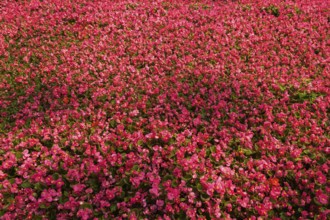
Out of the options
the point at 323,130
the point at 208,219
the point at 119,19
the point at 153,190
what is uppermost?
the point at 119,19

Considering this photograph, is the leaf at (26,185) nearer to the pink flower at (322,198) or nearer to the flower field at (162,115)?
the flower field at (162,115)

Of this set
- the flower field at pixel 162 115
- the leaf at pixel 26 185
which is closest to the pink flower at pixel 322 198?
the flower field at pixel 162 115

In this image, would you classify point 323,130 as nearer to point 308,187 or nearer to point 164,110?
point 308,187

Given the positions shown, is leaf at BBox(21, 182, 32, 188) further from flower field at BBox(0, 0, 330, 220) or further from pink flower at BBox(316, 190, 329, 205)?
pink flower at BBox(316, 190, 329, 205)

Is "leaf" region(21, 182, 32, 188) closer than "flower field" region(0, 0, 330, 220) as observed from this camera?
No

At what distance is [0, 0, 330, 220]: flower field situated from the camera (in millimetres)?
4160

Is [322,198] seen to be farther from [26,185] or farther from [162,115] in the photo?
[26,185]

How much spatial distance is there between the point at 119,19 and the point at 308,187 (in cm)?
698

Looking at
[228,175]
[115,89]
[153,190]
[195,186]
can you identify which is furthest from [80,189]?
[115,89]

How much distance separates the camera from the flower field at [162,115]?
13.6 ft

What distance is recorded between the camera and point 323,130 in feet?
17.3

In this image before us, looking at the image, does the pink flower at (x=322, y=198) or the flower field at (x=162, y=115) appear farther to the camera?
the flower field at (x=162, y=115)

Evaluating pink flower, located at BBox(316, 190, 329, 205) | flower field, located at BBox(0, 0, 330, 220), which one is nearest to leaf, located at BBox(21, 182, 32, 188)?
flower field, located at BBox(0, 0, 330, 220)

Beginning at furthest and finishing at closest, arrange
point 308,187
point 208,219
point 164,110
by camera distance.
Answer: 1. point 164,110
2. point 308,187
3. point 208,219
